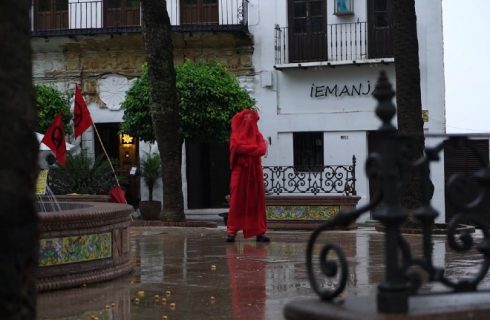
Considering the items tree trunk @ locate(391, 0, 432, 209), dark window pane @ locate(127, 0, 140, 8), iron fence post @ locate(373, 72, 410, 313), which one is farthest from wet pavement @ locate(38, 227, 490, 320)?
dark window pane @ locate(127, 0, 140, 8)

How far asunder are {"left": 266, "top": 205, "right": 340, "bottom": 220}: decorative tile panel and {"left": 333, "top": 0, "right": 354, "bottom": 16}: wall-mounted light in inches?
391

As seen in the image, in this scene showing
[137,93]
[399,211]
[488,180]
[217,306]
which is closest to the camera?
[399,211]

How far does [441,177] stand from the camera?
23.1 meters

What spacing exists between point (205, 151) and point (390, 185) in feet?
74.1

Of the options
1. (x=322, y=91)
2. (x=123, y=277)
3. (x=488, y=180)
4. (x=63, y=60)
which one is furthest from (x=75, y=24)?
(x=488, y=180)

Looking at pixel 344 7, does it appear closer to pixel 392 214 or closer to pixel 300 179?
pixel 300 179

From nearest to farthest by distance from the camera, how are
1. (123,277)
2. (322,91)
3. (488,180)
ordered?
(488,180), (123,277), (322,91)

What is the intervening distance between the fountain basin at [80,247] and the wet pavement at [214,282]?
0.11 metres

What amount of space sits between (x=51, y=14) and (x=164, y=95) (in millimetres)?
11021

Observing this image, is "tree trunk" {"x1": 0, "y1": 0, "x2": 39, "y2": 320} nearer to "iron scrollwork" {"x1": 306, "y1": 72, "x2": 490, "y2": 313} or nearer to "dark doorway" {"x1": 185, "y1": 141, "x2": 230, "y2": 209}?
"iron scrollwork" {"x1": 306, "y1": 72, "x2": 490, "y2": 313}

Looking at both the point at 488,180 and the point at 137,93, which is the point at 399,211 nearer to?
the point at 488,180

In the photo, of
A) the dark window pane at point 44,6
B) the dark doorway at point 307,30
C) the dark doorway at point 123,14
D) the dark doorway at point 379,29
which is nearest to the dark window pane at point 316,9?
the dark doorway at point 307,30

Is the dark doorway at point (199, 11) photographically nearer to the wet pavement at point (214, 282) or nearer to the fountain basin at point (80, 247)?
the wet pavement at point (214, 282)

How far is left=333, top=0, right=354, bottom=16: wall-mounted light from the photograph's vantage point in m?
24.1
